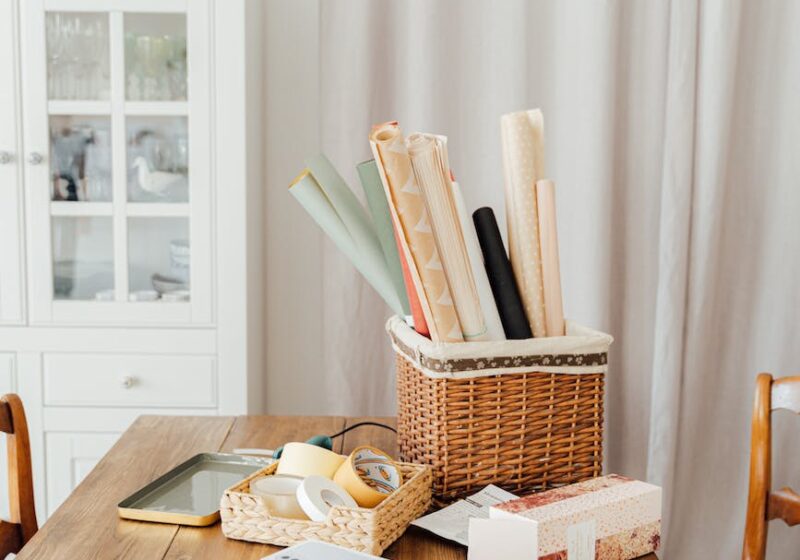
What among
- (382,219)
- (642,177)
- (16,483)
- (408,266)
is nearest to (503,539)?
(408,266)

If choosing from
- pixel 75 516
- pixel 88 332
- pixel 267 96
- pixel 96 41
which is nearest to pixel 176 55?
pixel 96 41

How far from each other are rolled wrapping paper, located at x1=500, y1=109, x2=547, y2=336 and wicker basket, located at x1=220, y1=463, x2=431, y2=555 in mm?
270

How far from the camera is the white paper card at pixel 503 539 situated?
84cm

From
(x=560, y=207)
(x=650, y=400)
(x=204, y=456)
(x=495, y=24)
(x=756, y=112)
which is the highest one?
(x=495, y=24)

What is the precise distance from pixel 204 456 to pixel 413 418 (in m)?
0.30

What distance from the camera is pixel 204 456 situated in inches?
47.3

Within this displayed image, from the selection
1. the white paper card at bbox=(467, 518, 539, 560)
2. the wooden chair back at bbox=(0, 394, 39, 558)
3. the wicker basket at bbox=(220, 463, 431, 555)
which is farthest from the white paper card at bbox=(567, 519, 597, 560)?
the wooden chair back at bbox=(0, 394, 39, 558)

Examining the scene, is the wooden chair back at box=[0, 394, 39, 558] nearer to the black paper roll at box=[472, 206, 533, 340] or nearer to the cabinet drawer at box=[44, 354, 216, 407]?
the black paper roll at box=[472, 206, 533, 340]

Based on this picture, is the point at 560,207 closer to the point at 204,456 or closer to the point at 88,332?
the point at 88,332

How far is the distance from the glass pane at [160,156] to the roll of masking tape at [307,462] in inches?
44.0

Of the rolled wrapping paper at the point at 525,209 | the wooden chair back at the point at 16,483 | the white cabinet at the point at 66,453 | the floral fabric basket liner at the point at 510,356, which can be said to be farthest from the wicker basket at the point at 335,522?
the white cabinet at the point at 66,453

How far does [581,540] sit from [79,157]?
156cm

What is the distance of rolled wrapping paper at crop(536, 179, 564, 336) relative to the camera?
110 cm

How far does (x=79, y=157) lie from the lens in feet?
6.62
